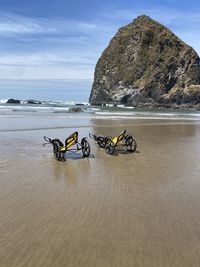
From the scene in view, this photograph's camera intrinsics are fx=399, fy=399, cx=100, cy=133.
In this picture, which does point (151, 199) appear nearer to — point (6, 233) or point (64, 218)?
point (64, 218)

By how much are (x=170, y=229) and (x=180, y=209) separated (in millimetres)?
1045

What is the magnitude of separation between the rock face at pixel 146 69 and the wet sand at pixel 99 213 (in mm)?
96916

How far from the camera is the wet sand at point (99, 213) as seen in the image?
4.74m

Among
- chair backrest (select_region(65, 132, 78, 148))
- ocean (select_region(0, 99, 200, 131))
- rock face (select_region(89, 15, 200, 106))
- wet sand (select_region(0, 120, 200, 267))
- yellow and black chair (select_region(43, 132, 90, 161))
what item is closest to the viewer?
wet sand (select_region(0, 120, 200, 267))

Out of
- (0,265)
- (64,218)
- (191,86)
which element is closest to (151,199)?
(64,218)

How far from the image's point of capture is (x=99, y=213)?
20.7 ft

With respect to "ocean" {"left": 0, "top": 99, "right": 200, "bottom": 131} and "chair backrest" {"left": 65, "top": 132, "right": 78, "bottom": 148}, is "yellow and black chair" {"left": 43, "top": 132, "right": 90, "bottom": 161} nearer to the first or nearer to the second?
"chair backrest" {"left": 65, "top": 132, "right": 78, "bottom": 148}

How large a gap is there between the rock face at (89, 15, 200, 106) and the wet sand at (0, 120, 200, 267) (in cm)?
9692

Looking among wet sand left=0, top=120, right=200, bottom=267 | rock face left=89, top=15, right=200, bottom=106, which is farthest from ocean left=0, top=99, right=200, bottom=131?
rock face left=89, top=15, right=200, bottom=106

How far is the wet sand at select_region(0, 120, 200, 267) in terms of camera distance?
4742mm

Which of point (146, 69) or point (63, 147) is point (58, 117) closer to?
point (63, 147)

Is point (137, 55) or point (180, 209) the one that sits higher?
point (137, 55)

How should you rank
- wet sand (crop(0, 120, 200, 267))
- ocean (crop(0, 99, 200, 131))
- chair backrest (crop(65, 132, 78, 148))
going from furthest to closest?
1. ocean (crop(0, 99, 200, 131))
2. chair backrest (crop(65, 132, 78, 148))
3. wet sand (crop(0, 120, 200, 267))

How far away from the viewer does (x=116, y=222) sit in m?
5.87
